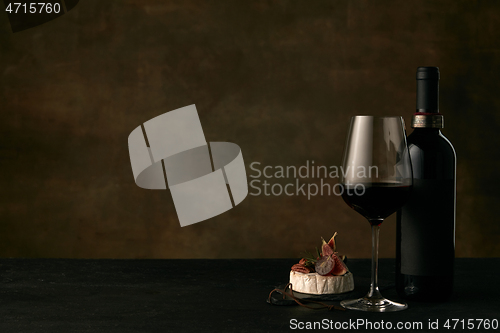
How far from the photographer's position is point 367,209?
2.93ft

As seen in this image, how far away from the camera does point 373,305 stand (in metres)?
0.85

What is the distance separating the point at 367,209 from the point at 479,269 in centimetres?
44

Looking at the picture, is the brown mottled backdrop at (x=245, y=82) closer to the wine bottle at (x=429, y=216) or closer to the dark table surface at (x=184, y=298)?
the dark table surface at (x=184, y=298)

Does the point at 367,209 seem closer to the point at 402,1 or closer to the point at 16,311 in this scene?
the point at 16,311

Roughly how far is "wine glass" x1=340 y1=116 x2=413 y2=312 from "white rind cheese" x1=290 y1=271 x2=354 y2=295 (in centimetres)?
7

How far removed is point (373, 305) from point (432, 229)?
0.16m

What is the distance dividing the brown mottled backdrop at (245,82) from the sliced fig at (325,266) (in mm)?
1548

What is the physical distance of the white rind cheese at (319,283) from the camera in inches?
37.3

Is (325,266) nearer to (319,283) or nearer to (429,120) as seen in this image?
(319,283)

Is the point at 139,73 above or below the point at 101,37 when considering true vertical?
below

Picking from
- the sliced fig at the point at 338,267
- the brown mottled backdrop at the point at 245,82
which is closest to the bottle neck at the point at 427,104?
the sliced fig at the point at 338,267

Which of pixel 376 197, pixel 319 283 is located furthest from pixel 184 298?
pixel 376 197

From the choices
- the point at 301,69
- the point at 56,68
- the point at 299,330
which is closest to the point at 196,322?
the point at 299,330

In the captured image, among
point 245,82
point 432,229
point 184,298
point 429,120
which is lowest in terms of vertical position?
point 184,298
